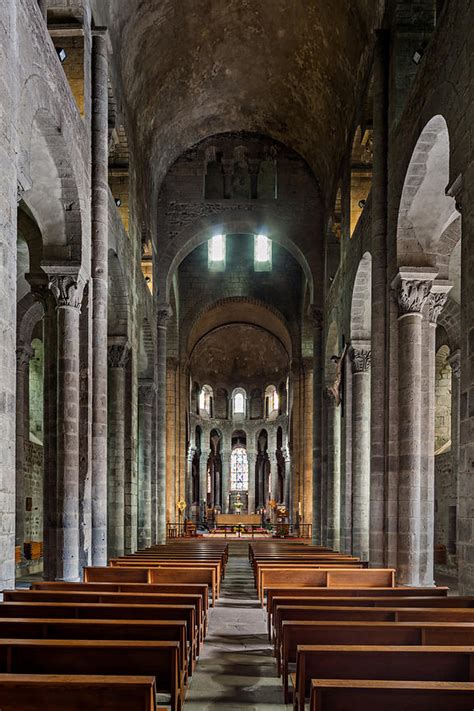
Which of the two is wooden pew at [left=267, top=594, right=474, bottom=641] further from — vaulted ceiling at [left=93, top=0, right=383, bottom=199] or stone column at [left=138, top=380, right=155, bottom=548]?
stone column at [left=138, top=380, right=155, bottom=548]

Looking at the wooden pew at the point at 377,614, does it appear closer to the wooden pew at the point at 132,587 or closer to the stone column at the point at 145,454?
the wooden pew at the point at 132,587

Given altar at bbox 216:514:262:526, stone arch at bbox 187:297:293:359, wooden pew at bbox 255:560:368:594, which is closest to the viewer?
wooden pew at bbox 255:560:368:594

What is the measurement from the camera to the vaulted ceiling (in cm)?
1905

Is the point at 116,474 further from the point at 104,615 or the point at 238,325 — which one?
the point at 238,325

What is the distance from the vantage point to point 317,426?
1091 inches

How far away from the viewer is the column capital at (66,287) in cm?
1366

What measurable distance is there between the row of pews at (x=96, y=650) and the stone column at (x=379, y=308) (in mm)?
6501

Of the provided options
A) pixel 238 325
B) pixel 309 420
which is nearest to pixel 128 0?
pixel 309 420

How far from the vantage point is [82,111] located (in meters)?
14.4

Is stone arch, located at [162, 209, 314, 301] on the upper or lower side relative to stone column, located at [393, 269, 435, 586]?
upper

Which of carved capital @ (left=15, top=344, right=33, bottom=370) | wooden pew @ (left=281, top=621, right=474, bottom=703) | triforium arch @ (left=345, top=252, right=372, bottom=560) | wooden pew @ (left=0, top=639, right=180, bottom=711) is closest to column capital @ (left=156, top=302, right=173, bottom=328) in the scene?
carved capital @ (left=15, top=344, right=33, bottom=370)

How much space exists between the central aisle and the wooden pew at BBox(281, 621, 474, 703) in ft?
3.88

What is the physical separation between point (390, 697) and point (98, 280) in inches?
459

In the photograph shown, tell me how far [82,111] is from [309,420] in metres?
23.8
